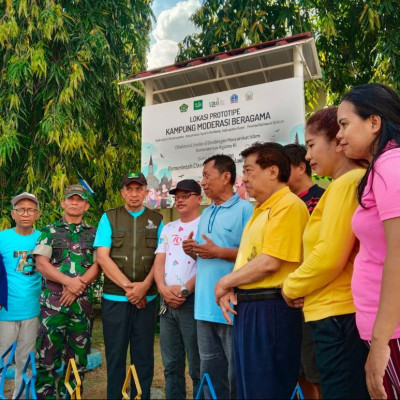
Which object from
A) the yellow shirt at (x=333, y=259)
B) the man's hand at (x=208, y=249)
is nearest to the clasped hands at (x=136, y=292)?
the man's hand at (x=208, y=249)

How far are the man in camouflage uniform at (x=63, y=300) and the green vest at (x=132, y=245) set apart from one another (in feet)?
0.70

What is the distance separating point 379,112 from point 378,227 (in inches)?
14.8

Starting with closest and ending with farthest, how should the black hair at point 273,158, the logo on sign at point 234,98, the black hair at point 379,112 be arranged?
the black hair at point 379,112 → the black hair at point 273,158 → the logo on sign at point 234,98

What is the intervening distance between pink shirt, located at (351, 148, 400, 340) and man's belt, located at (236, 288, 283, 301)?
1.87ft

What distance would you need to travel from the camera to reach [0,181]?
5594 mm

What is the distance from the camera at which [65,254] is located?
3.22 m

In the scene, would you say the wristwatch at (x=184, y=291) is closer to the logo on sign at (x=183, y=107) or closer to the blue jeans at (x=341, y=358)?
the blue jeans at (x=341, y=358)

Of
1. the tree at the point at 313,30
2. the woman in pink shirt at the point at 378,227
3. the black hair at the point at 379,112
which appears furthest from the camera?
the tree at the point at 313,30

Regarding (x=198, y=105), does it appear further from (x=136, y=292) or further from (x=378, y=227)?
(x=378, y=227)

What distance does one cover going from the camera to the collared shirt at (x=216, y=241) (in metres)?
2.63

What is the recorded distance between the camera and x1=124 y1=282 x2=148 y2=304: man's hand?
10.00 ft

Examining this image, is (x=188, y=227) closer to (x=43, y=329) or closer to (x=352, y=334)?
(x=43, y=329)

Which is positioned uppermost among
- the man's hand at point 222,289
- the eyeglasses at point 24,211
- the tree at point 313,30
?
the tree at point 313,30

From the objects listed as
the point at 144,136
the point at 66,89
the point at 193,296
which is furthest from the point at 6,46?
the point at 193,296
